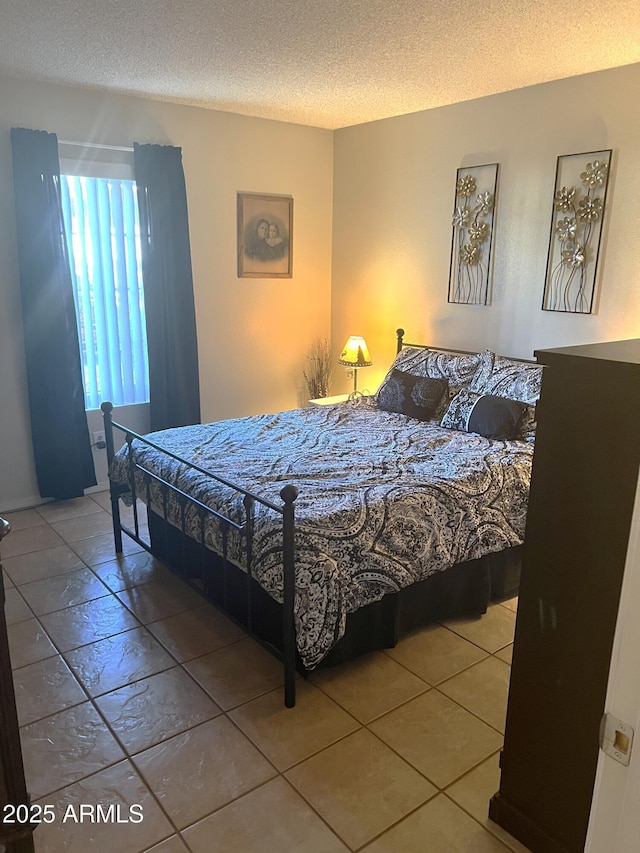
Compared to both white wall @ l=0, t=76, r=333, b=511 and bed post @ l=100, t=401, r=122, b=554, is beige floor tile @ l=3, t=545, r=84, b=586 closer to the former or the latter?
bed post @ l=100, t=401, r=122, b=554

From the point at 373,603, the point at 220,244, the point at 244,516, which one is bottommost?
the point at 373,603

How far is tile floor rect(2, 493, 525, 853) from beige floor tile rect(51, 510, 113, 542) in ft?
2.34

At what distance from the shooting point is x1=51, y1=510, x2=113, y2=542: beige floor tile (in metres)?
3.88

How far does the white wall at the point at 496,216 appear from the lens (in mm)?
3480

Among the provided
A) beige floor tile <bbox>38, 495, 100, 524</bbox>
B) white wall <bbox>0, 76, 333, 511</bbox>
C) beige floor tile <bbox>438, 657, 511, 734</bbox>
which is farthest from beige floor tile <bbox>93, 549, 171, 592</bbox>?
beige floor tile <bbox>438, 657, 511, 734</bbox>

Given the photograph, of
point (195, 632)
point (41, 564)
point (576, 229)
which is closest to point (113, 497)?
point (41, 564)

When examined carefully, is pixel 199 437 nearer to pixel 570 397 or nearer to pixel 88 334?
pixel 88 334

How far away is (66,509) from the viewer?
14.0 ft

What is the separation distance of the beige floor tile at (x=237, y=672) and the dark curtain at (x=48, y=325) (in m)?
2.20

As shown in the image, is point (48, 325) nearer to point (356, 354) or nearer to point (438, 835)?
point (356, 354)

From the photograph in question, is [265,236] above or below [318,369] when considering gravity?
above

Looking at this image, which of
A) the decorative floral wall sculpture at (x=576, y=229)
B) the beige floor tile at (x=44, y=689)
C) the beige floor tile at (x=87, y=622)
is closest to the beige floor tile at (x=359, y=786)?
the beige floor tile at (x=44, y=689)

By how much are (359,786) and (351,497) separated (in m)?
1.07

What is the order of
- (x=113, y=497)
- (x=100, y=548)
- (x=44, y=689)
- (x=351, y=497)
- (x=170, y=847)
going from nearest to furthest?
(x=170, y=847) → (x=44, y=689) → (x=351, y=497) → (x=113, y=497) → (x=100, y=548)
